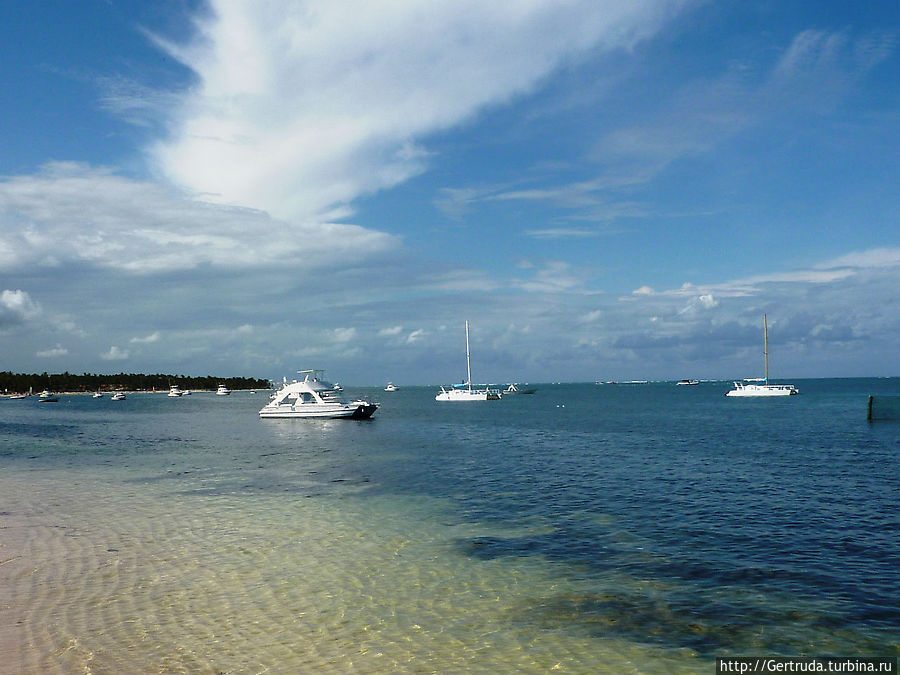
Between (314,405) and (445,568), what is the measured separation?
7285cm

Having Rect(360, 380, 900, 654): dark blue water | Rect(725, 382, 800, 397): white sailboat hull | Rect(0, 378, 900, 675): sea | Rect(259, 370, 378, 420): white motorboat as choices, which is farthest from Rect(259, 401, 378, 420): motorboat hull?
Rect(725, 382, 800, 397): white sailboat hull

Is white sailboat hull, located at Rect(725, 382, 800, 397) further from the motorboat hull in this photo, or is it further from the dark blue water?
the motorboat hull

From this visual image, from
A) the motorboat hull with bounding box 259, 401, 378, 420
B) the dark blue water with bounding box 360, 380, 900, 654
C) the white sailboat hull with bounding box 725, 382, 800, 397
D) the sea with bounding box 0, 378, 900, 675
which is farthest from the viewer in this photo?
the white sailboat hull with bounding box 725, 382, 800, 397

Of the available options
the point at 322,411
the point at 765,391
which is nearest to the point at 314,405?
the point at 322,411

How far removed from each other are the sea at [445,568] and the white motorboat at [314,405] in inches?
1850

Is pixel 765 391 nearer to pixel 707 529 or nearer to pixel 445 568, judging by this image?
pixel 707 529

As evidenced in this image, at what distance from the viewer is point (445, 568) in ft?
56.5

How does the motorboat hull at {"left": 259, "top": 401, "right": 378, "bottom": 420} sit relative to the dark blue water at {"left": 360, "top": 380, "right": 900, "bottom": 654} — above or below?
above

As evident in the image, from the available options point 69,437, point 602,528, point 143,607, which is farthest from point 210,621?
point 69,437

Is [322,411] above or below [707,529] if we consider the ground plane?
above

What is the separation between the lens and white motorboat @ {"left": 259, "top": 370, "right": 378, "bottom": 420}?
86438 mm

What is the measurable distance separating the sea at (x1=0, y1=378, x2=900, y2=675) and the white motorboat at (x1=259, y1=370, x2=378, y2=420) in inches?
1850

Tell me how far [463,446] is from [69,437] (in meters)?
46.5

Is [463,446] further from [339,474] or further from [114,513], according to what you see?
[114,513]
